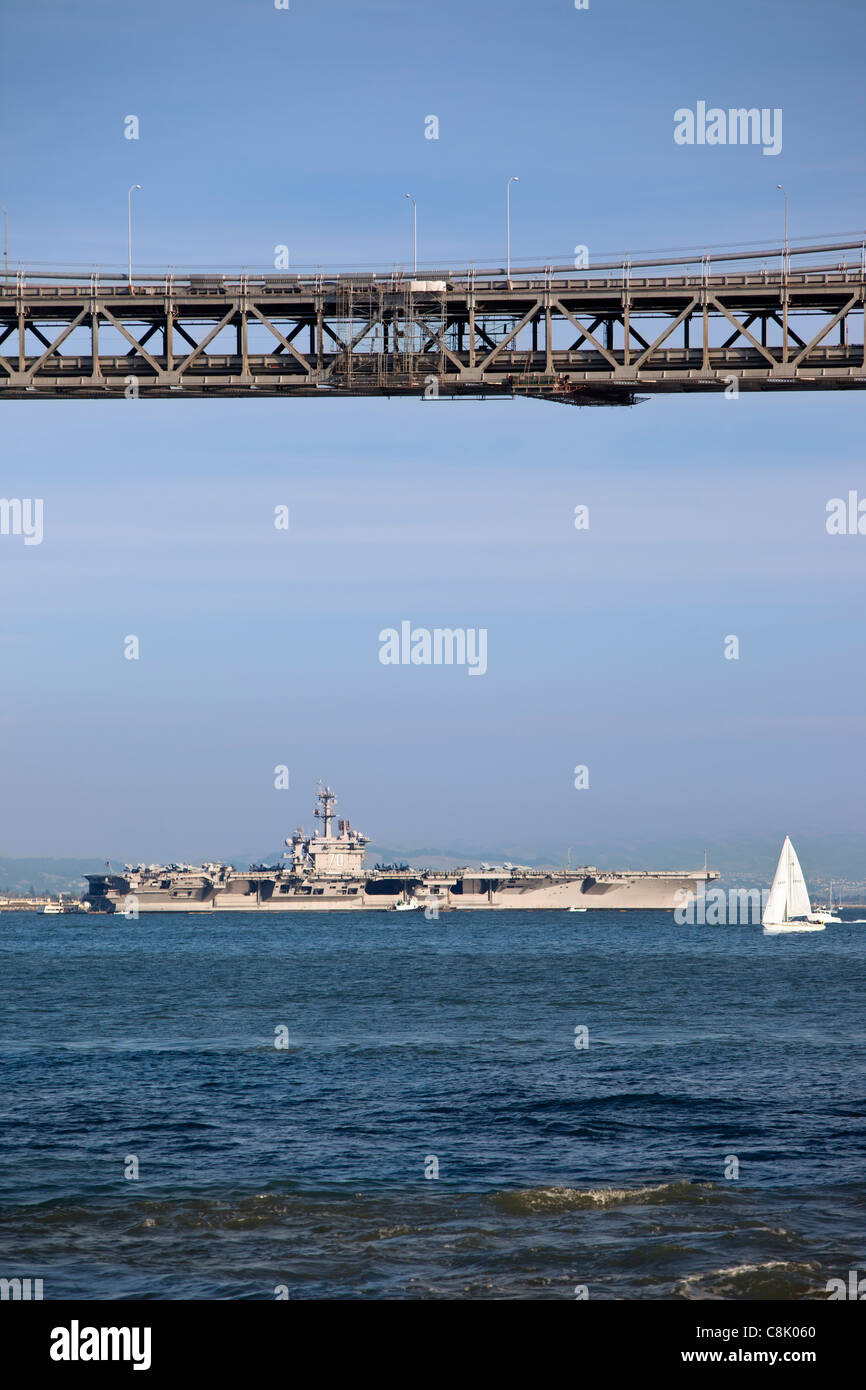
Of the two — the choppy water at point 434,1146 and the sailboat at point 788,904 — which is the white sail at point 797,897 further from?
the choppy water at point 434,1146

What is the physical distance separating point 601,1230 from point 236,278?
855 inches

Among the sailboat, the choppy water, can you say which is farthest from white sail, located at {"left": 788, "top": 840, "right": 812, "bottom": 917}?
the choppy water

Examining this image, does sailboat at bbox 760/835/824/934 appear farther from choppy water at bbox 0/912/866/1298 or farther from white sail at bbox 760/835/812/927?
choppy water at bbox 0/912/866/1298

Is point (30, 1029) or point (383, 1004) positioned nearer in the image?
point (30, 1029)

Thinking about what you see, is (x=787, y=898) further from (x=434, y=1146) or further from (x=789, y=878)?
(x=434, y=1146)

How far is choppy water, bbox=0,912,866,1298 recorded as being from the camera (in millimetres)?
18891

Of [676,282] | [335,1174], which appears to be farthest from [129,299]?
[335,1174]

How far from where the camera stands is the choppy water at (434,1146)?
1889 centimetres

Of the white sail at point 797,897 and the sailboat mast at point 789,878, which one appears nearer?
the sailboat mast at point 789,878

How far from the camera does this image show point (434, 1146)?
26.8 meters

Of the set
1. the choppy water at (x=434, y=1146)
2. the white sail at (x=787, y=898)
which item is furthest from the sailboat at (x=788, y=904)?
the choppy water at (x=434, y=1146)
